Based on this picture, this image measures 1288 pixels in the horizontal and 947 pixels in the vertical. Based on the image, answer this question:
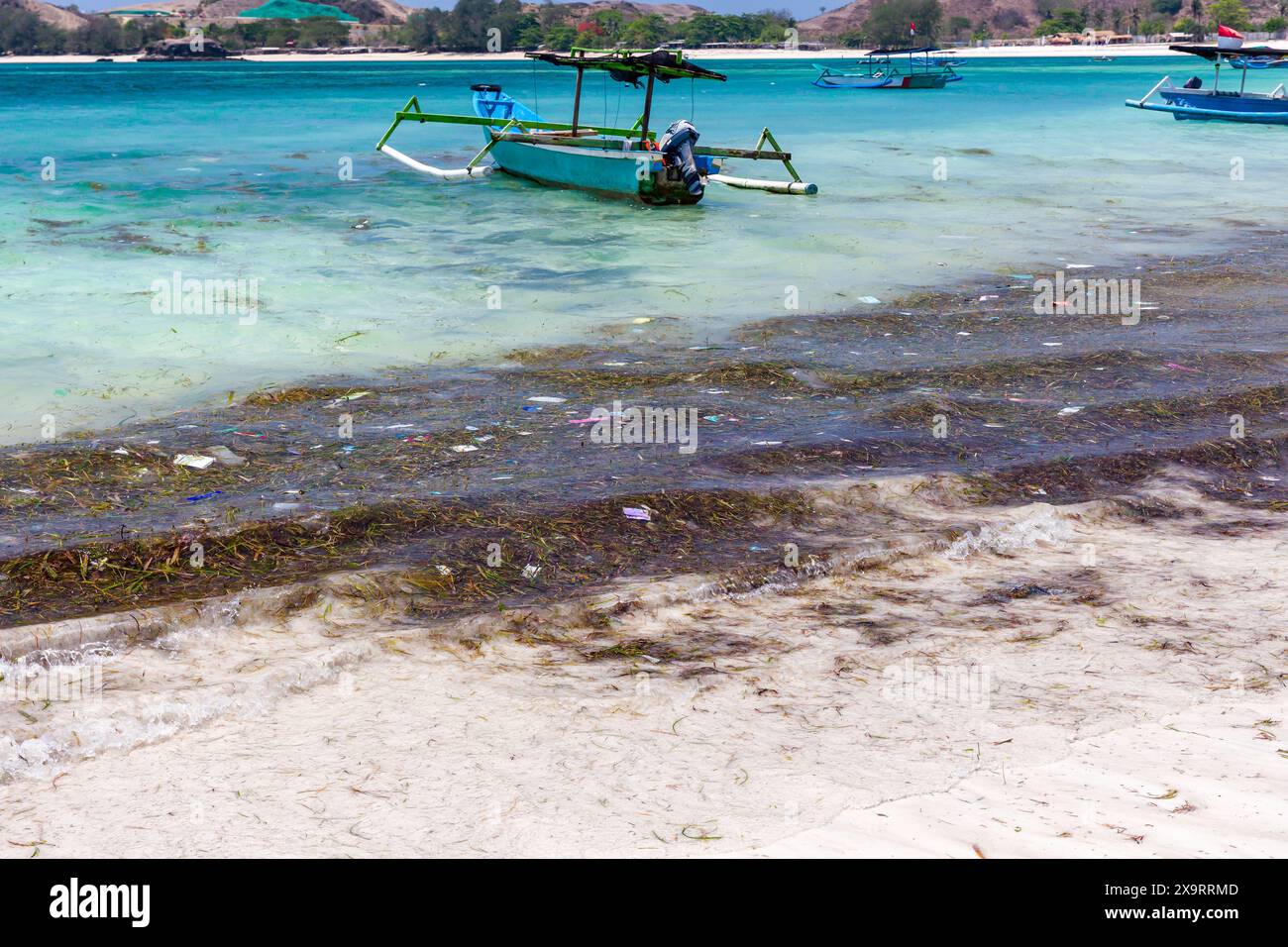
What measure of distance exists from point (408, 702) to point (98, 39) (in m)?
192

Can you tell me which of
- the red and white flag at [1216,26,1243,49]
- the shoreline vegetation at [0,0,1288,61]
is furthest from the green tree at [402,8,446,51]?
the red and white flag at [1216,26,1243,49]

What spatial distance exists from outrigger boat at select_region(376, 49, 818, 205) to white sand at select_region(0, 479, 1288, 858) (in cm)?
1596

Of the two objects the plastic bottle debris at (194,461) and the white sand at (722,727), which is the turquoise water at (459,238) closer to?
the plastic bottle debris at (194,461)

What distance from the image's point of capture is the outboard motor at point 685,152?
20922mm

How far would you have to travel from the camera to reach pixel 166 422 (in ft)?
28.1

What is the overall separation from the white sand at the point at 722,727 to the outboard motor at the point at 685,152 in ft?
51.9

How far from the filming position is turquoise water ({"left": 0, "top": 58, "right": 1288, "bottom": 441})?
11203 mm

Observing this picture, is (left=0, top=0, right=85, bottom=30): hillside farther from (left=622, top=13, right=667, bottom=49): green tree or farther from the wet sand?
the wet sand

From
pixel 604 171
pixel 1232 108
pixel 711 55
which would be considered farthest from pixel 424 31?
pixel 604 171

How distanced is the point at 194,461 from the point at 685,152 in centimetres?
1523

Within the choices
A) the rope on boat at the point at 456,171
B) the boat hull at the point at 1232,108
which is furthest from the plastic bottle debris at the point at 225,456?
the boat hull at the point at 1232,108

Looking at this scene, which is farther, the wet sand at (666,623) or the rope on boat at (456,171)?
the rope on boat at (456,171)
